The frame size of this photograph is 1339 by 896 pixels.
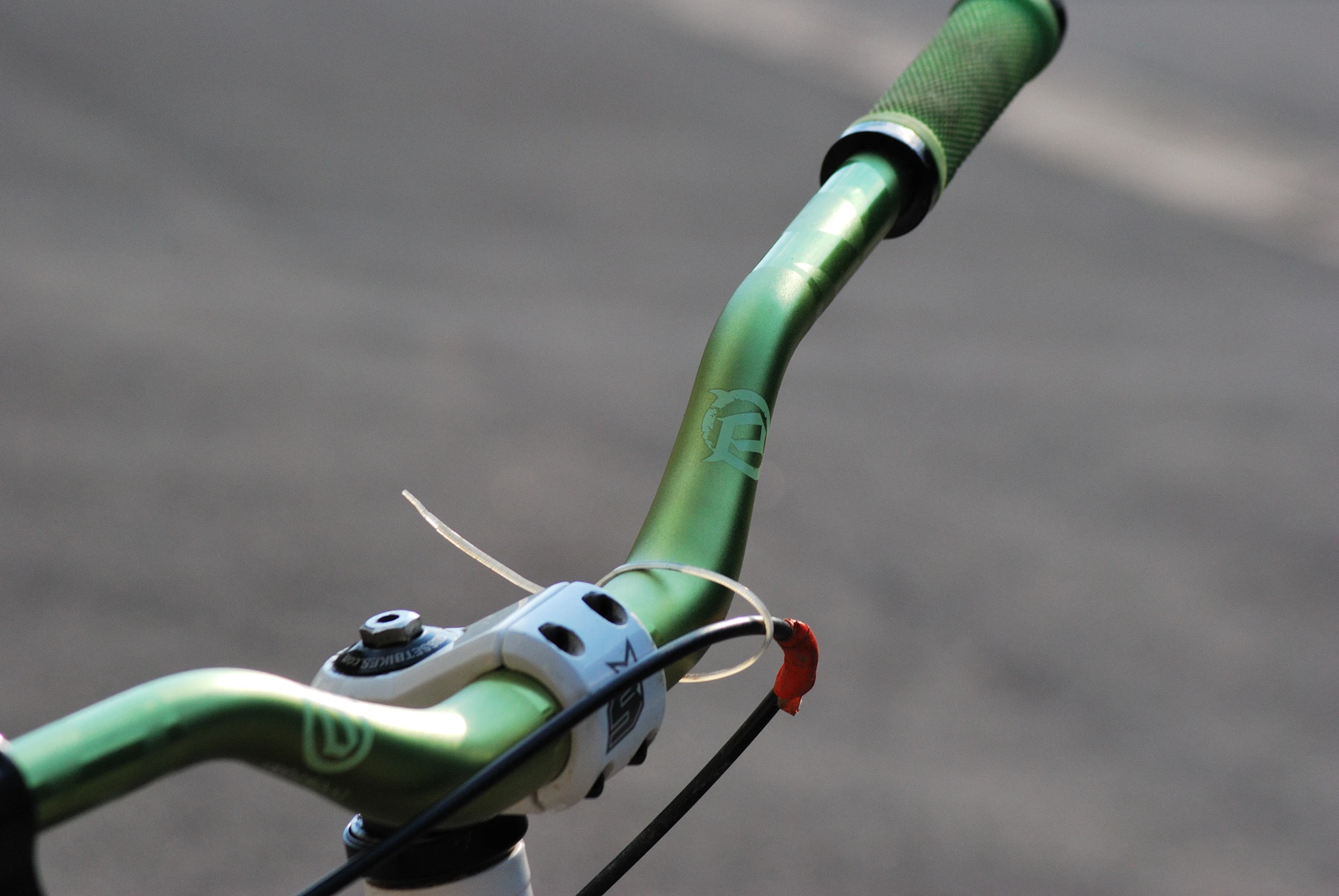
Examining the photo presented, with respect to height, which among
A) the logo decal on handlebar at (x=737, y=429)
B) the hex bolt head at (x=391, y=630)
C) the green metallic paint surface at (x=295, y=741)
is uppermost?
the logo decal on handlebar at (x=737, y=429)

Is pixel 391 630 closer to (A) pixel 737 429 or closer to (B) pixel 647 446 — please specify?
(A) pixel 737 429

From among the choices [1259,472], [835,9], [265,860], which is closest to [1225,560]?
[1259,472]

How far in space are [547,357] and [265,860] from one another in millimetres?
1537

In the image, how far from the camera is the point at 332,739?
40 cm

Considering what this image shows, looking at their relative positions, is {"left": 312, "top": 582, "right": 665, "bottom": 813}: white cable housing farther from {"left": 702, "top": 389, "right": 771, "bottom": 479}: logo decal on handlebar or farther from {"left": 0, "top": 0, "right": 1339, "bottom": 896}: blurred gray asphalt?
{"left": 0, "top": 0, "right": 1339, "bottom": 896}: blurred gray asphalt

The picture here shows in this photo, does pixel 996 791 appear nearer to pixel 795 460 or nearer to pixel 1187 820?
pixel 1187 820

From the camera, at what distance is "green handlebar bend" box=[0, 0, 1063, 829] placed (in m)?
0.35

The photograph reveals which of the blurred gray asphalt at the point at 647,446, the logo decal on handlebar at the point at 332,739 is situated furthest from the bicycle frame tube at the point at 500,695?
the blurred gray asphalt at the point at 647,446

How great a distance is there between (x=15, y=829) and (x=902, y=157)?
0.61 m

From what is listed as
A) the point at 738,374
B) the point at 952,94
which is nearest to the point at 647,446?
the point at 952,94

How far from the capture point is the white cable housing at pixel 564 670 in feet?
1.59

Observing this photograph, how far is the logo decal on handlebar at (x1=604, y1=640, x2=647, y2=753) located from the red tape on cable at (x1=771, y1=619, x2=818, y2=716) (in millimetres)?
117

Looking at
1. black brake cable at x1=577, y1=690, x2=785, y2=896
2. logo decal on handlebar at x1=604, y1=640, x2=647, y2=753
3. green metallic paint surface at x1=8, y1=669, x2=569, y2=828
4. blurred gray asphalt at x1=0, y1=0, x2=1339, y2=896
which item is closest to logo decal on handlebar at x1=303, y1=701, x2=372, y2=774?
green metallic paint surface at x1=8, y1=669, x2=569, y2=828

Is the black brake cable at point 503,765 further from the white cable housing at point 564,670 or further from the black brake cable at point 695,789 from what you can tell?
the black brake cable at point 695,789
